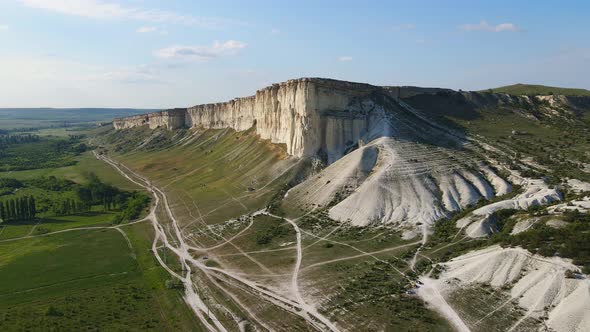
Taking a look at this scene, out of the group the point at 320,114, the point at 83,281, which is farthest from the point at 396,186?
the point at 83,281

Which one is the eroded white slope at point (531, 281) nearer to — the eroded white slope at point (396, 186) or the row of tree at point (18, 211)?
the eroded white slope at point (396, 186)

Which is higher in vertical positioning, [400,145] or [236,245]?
[400,145]

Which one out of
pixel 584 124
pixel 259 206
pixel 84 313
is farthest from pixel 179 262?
pixel 584 124

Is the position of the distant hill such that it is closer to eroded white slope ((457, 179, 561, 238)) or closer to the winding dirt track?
eroded white slope ((457, 179, 561, 238))

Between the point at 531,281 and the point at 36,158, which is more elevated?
the point at 531,281

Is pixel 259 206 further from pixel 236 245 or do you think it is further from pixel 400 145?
pixel 400 145

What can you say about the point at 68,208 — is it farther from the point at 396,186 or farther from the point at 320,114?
the point at 396,186

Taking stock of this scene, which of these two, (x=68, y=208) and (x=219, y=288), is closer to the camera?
(x=219, y=288)

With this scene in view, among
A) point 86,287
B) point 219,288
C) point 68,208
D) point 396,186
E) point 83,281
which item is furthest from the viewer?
point 68,208
